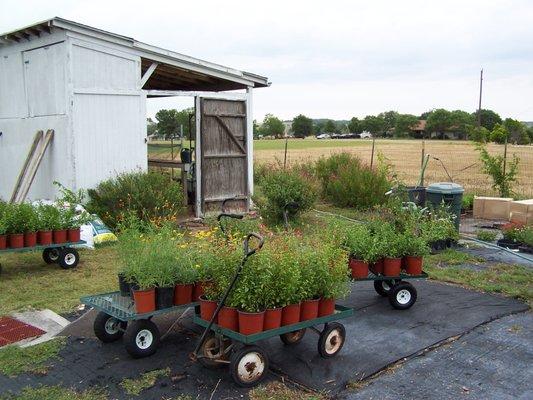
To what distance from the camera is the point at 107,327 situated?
15.9ft

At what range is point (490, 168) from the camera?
13.4 metres

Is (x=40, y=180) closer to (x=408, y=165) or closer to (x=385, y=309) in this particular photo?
(x=385, y=309)

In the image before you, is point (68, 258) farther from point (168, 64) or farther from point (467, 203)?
point (467, 203)

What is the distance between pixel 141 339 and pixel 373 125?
272 ft

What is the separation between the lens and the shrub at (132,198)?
9.68 meters

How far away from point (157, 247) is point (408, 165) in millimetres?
27067

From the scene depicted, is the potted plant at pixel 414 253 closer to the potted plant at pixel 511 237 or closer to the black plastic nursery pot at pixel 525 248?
the black plastic nursery pot at pixel 525 248

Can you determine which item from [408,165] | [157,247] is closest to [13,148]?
[157,247]

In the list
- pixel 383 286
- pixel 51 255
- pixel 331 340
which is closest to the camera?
pixel 331 340

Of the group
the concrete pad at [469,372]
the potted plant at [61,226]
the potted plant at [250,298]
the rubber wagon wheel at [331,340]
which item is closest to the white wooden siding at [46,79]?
the potted plant at [61,226]

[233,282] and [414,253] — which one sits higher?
[233,282]

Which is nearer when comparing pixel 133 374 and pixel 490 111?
pixel 133 374

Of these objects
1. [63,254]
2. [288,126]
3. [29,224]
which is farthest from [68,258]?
[288,126]

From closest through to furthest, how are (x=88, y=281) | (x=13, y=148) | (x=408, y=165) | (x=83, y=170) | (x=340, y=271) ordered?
(x=340, y=271) < (x=88, y=281) < (x=83, y=170) < (x=13, y=148) < (x=408, y=165)
